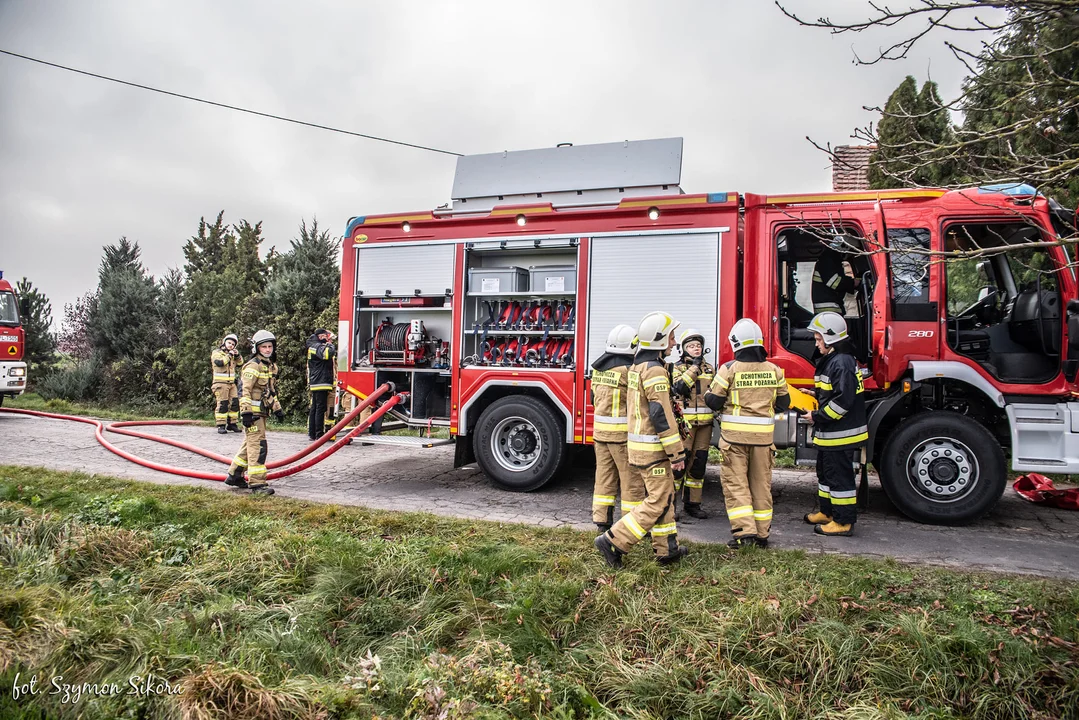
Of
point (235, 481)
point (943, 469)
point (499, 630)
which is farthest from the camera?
point (235, 481)

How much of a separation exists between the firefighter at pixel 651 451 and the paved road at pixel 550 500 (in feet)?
3.16

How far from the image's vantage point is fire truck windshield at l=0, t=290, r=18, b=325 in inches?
528

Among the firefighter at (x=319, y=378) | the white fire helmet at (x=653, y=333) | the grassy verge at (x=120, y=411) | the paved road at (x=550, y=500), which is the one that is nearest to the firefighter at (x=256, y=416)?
the paved road at (x=550, y=500)

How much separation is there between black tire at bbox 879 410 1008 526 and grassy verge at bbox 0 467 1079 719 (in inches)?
60.9

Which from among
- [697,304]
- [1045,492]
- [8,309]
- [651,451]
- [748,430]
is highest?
[8,309]

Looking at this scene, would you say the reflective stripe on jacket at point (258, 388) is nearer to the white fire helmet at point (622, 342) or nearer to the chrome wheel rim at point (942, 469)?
the white fire helmet at point (622, 342)

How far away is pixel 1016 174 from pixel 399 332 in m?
5.96

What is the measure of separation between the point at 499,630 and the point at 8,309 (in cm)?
1451

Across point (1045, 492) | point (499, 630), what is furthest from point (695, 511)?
point (1045, 492)

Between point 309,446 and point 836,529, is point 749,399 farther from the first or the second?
point 309,446

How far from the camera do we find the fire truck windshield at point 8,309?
528 inches

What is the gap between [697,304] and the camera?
6.38 m

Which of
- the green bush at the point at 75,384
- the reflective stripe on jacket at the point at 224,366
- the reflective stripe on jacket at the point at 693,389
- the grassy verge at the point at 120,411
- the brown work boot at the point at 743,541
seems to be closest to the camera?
the brown work boot at the point at 743,541

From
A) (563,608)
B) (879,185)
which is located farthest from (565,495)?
(879,185)
